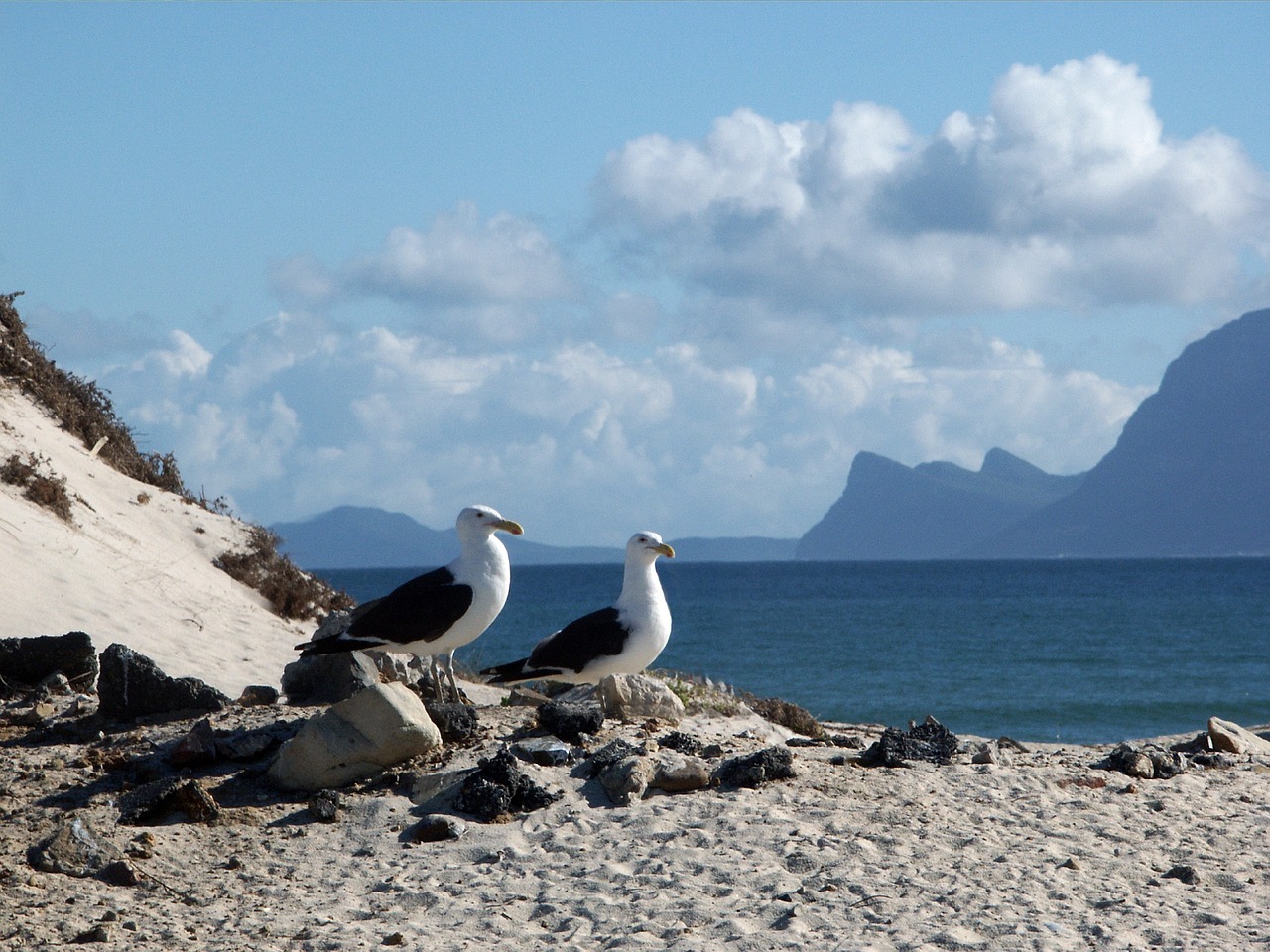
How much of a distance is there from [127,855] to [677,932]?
10.9ft

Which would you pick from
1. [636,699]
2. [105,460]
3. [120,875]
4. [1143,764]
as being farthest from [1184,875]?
[105,460]

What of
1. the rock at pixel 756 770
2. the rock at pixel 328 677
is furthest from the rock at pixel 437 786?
the rock at pixel 328 677

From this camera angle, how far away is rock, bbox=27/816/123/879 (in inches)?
301

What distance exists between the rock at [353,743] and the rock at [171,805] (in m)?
0.62

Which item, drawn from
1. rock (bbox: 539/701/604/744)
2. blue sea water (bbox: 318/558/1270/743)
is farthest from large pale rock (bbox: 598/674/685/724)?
blue sea water (bbox: 318/558/1270/743)

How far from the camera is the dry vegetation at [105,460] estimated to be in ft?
58.5

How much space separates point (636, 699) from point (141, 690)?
3.89 metres

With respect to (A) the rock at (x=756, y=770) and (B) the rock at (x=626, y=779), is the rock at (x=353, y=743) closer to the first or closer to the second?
(B) the rock at (x=626, y=779)

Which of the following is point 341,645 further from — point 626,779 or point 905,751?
point 905,751

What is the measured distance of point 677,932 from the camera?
6781mm

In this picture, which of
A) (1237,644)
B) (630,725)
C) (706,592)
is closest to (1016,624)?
(1237,644)

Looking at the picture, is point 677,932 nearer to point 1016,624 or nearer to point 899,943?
point 899,943

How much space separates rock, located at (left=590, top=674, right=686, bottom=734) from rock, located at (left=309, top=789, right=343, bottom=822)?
2736mm

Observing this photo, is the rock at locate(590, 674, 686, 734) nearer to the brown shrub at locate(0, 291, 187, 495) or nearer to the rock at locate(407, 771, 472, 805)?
the rock at locate(407, 771, 472, 805)
